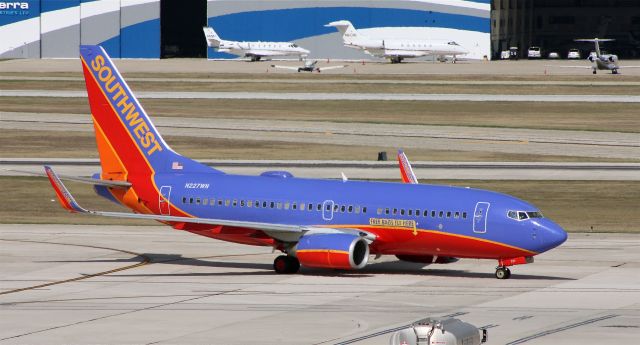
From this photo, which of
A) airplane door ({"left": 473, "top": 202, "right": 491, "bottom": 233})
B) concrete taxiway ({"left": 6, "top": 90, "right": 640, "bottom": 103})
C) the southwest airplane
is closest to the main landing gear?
the southwest airplane

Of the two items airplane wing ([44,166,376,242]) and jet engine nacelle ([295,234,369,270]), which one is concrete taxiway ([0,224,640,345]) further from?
airplane wing ([44,166,376,242])

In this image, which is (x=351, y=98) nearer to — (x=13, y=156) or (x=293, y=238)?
(x=13, y=156)

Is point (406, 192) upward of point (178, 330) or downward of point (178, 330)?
upward

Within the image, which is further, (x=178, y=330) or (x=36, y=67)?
(x=36, y=67)

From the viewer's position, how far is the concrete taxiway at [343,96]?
13938 cm

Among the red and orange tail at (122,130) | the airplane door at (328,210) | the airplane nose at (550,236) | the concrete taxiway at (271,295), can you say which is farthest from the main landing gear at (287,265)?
the airplane nose at (550,236)

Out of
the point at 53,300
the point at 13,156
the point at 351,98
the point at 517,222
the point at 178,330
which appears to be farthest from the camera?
the point at 351,98

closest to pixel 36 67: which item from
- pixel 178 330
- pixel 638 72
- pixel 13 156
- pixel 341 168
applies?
pixel 638 72

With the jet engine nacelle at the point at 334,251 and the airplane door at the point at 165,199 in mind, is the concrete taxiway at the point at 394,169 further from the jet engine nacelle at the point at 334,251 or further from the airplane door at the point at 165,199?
the jet engine nacelle at the point at 334,251

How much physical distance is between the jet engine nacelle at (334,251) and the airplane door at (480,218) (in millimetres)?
4091

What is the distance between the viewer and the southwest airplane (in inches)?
1806

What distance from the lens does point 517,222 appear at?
45.4 meters

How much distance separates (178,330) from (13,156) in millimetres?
57167

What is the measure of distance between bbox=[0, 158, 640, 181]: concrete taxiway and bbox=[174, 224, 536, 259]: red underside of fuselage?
96.3ft
